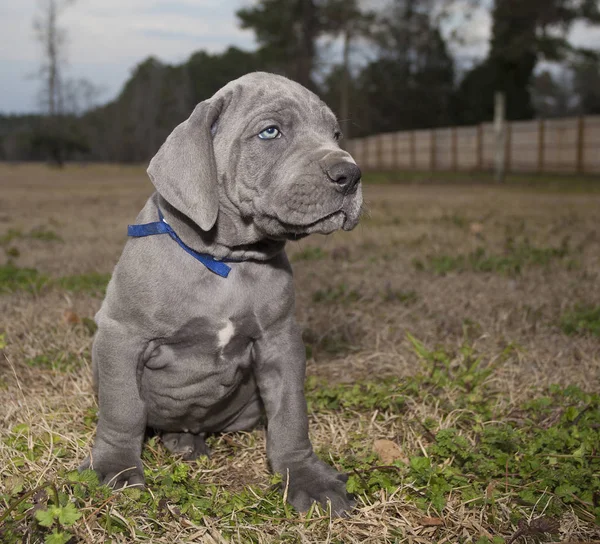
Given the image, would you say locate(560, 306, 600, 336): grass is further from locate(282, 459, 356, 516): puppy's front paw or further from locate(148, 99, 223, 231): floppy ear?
locate(148, 99, 223, 231): floppy ear

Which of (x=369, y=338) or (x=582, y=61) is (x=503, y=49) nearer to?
(x=582, y=61)

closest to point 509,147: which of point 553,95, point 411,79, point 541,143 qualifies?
point 541,143

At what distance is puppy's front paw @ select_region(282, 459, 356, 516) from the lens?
2539mm

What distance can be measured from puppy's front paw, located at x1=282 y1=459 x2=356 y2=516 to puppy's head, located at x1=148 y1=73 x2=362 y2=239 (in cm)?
91

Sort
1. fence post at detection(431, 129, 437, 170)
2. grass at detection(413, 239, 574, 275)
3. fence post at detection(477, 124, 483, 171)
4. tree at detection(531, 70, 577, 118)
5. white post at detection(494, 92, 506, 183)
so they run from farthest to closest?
tree at detection(531, 70, 577, 118)
fence post at detection(431, 129, 437, 170)
fence post at detection(477, 124, 483, 171)
white post at detection(494, 92, 506, 183)
grass at detection(413, 239, 574, 275)

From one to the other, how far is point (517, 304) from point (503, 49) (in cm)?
2838

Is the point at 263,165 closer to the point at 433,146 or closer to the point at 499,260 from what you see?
the point at 499,260

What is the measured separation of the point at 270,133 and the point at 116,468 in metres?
1.40

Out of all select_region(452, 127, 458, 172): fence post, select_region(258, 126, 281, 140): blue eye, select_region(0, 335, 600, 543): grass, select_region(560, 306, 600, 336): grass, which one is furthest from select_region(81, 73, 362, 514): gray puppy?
select_region(452, 127, 458, 172): fence post

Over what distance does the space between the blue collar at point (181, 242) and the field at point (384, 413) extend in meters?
0.73

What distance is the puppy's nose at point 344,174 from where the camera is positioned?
2562mm

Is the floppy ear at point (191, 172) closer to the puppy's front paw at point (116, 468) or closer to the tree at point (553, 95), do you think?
the puppy's front paw at point (116, 468)

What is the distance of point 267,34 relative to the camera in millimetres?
30500

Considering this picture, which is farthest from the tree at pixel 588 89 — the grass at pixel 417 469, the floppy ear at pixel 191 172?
the floppy ear at pixel 191 172
